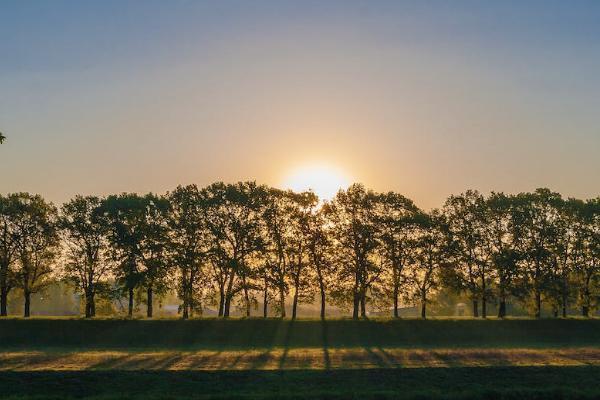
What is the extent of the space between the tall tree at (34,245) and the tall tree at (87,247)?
2345mm

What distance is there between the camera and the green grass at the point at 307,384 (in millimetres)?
42406

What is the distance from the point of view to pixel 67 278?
87.2 m

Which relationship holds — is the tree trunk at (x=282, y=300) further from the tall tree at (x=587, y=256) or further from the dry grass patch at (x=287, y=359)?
the tall tree at (x=587, y=256)

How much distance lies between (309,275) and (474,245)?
84.2 ft

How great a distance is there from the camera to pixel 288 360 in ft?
176

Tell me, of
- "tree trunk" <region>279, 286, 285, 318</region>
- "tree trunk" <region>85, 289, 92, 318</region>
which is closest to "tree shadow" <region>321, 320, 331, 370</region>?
"tree trunk" <region>279, 286, 285, 318</region>

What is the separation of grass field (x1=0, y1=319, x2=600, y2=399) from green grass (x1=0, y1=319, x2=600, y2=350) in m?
0.13

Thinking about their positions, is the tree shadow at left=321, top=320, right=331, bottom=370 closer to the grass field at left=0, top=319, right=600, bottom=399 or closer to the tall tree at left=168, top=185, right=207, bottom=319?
the grass field at left=0, top=319, right=600, bottom=399

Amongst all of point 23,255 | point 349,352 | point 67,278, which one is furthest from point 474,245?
point 23,255

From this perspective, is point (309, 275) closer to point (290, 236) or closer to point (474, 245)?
point (290, 236)

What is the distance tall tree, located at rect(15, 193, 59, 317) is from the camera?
88438 mm

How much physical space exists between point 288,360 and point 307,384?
9.09 meters

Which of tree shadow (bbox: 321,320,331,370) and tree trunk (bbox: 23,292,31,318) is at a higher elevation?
tree trunk (bbox: 23,292,31,318)

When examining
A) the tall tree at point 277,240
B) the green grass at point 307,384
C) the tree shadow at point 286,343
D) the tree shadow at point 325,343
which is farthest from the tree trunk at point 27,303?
the green grass at point 307,384
